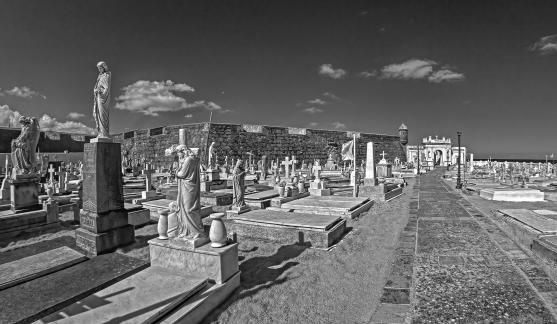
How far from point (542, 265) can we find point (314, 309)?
4245mm

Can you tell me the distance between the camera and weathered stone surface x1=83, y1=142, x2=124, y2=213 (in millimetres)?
6012

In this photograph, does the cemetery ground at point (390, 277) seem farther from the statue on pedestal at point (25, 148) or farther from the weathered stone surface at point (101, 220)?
the statue on pedestal at point (25, 148)

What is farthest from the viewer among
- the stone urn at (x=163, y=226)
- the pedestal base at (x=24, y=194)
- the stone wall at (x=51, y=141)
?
the stone wall at (x=51, y=141)

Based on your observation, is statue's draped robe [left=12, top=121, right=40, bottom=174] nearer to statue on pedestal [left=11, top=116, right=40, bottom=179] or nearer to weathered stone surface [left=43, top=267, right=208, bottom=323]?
statue on pedestal [left=11, top=116, right=40, bottom=179]

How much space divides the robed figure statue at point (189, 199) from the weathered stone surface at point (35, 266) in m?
2.15

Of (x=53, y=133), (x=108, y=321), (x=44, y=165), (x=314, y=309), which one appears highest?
(x=53, y=133)

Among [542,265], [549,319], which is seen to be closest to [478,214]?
[542,265]

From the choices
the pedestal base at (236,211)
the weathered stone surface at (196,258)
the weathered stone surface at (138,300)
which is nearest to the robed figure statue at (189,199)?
the weathered stone surface at (196,258)

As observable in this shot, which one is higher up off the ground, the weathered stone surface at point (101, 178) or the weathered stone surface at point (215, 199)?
the weathered stone surface at point (101, 178)

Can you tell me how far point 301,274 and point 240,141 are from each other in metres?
32.0

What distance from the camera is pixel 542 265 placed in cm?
490

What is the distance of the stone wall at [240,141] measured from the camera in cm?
3475

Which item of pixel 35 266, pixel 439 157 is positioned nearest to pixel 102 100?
pixel 35 266

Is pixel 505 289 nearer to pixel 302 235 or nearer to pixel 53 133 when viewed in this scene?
pixel 302 235
